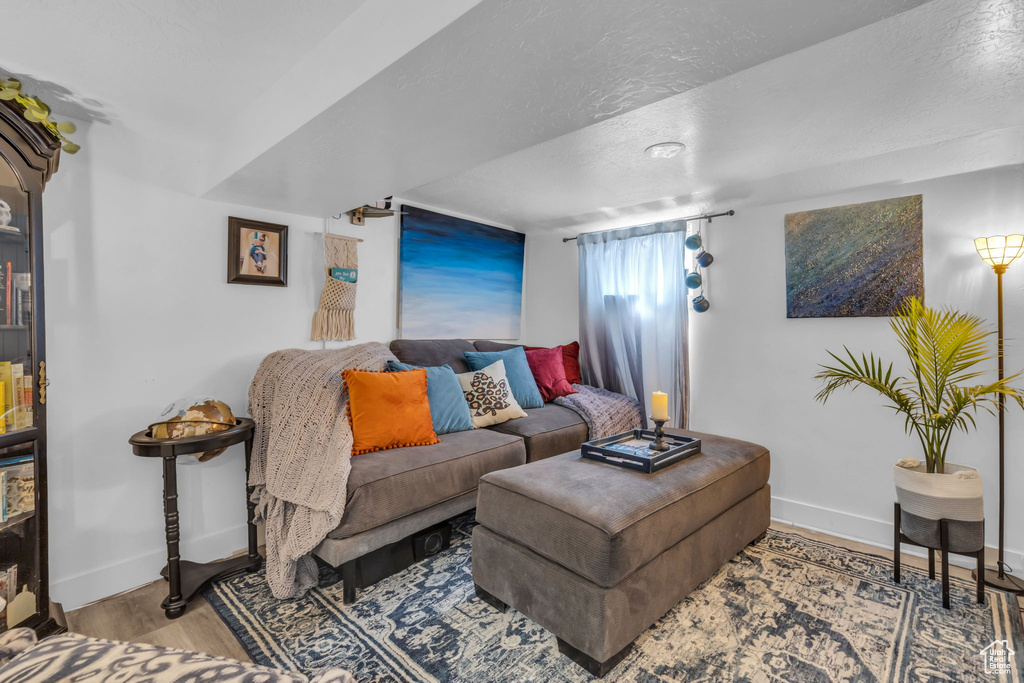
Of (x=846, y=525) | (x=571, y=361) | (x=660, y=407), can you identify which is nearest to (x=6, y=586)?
(x=660, y=407)

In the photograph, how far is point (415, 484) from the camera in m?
2.04

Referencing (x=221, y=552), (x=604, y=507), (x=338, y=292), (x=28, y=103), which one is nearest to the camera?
(x=28, y=103)

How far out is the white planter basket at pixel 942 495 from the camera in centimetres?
192

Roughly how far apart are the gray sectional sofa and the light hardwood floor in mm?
420

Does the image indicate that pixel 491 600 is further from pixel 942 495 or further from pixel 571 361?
pixel 571 361

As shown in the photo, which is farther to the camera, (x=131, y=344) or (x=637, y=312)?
(x=637, y=312)

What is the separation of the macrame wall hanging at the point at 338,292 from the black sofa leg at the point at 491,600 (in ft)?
5.47

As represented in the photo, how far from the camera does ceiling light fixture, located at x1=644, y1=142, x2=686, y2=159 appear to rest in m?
2.17

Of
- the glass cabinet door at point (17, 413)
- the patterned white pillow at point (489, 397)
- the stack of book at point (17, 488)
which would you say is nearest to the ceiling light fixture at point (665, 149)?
the patterned white pillow at point (489, 397)

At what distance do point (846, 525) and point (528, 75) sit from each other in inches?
119

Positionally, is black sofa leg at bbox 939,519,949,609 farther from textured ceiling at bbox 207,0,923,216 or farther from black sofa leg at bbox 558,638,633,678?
textured ceiling at bbox 207,0,923,216

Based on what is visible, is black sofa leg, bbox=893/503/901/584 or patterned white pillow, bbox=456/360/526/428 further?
patterned white pillow, bbox=456/360/526/428

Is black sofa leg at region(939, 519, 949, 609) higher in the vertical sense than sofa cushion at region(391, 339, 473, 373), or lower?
lower

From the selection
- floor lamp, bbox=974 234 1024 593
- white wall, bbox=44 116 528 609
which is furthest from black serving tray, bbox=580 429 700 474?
white wall, bbox=44 116 528 609
